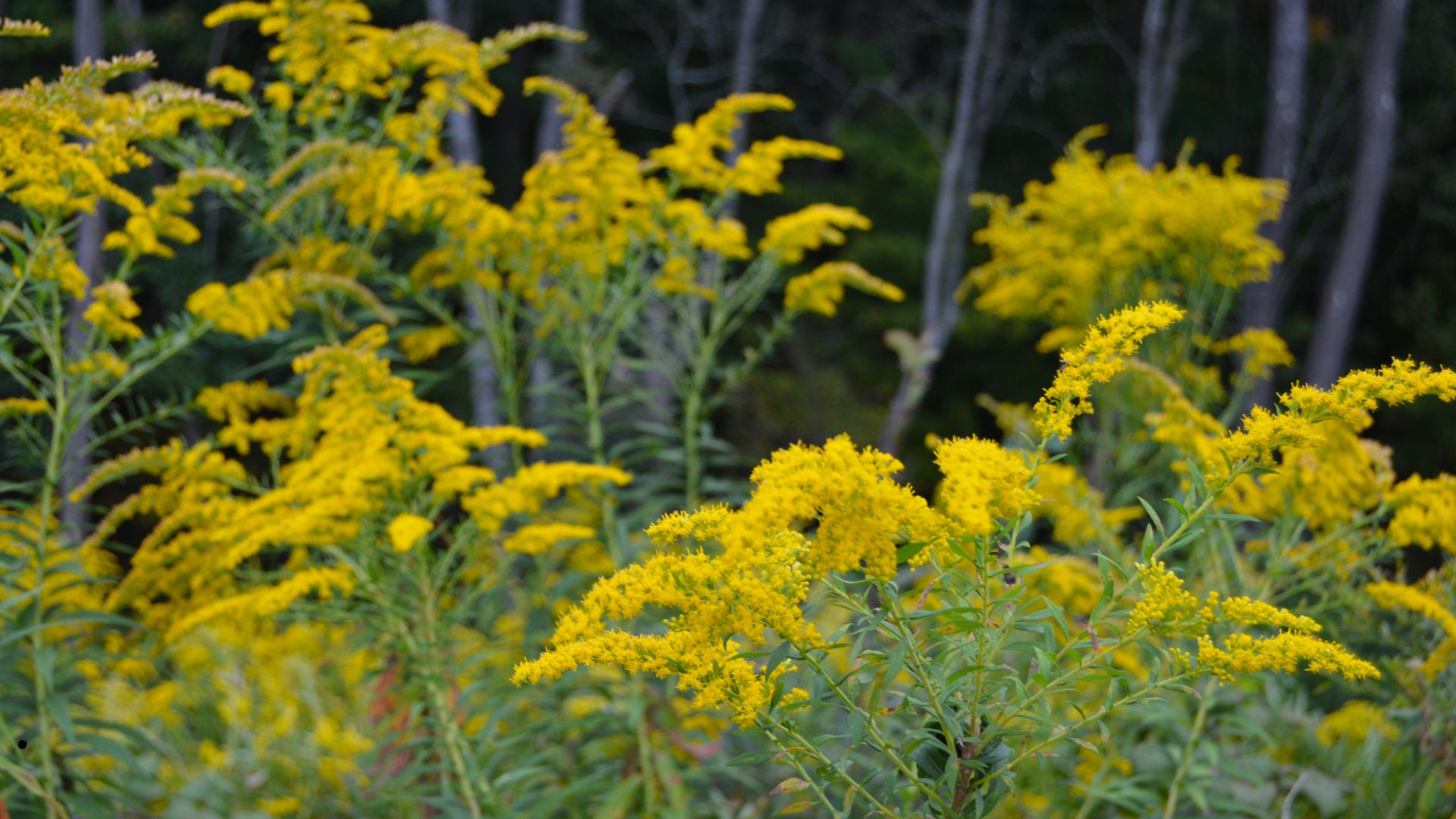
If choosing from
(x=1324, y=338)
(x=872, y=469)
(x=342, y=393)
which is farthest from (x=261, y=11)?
(x=1324, y=338)

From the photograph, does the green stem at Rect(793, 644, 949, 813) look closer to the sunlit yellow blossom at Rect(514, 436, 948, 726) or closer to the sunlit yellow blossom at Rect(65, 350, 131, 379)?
the sunlit yellow blossom at Rect(514, 436, 948, 726)

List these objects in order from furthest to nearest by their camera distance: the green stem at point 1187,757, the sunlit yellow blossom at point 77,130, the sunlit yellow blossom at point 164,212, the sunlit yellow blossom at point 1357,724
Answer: the sunlit yellow blossom at point 1357,724, the sunlit yellow blossom at point 164,212, the green stem at point 1187,757, the sunlit yellow blossom at point 77,130

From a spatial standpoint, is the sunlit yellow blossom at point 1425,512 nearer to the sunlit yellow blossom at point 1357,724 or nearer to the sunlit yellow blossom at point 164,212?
the sunlit yellow blossom at point 1357,724

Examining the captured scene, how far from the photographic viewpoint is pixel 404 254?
9.94m

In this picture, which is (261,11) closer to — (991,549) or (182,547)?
(182,547)

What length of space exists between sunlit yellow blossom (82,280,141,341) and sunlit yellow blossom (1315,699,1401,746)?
3358 mm

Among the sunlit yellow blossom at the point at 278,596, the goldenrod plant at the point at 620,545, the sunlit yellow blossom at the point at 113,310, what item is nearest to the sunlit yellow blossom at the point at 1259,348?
the goldenrod plant at the point at 620,545

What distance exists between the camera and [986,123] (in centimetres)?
1125

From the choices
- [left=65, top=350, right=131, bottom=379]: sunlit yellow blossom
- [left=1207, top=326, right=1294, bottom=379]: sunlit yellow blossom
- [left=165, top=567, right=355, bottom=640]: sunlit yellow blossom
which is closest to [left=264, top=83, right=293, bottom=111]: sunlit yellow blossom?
[left=65, top=350, right=131, bottom=379]: sunlit yellow blossom

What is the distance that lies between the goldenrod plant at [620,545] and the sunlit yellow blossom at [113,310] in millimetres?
11

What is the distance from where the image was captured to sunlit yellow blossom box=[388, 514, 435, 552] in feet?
7.91

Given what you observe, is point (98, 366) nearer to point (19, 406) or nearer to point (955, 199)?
point (19, 406)

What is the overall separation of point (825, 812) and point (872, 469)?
1.59 m

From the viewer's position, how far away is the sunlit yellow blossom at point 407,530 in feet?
7.91
